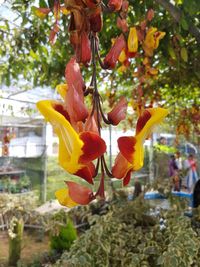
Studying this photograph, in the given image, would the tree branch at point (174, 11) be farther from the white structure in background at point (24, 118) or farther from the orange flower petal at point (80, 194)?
the white structure in background at point (24, 118)

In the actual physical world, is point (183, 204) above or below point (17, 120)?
below

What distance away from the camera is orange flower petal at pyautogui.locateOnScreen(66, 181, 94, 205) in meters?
0.39

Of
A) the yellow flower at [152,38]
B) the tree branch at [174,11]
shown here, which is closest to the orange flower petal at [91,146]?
the yellow flower at [152,38]

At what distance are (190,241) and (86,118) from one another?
150 cm

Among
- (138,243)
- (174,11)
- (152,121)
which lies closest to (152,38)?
(174,11)

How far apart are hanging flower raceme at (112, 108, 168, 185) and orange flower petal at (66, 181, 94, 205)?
4cm

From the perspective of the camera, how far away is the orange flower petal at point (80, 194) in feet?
1.27

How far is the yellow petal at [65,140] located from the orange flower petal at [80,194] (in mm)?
43

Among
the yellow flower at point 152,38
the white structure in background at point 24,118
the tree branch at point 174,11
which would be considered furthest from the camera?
the white structure in background at point 24,118

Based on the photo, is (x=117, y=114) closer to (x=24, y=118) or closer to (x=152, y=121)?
(x=152, y=121)

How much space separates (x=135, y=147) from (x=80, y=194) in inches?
3.5

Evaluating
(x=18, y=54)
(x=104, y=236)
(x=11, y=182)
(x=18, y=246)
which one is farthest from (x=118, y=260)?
(x=11, y=182)

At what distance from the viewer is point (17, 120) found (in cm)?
719

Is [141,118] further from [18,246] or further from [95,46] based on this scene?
[18,246]
